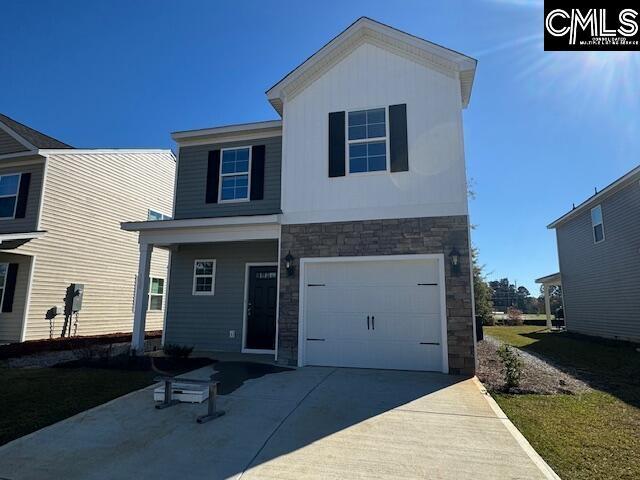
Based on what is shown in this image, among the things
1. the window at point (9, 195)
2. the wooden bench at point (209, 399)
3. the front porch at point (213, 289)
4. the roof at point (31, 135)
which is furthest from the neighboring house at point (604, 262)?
the window at point (9, 195)

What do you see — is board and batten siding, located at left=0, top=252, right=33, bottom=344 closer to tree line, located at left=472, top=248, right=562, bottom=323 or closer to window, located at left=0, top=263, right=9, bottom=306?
window, located at left=0, top=263, right=9, bottom=306

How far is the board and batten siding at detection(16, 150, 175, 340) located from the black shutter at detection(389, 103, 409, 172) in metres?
11.2

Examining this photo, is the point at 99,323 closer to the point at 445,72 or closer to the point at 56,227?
the point at 56,227

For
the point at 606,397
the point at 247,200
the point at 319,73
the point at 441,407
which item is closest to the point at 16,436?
the point at 441,407

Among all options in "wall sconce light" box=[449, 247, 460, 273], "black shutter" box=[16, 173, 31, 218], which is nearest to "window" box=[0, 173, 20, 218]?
"black shutter" box=[16, 173, 31, 218]

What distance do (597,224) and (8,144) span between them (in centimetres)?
2233

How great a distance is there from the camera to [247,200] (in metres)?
10.3

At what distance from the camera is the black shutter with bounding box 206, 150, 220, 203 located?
10.6 metres

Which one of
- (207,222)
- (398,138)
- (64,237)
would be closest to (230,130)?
(207,222)

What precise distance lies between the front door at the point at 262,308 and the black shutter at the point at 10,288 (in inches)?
311

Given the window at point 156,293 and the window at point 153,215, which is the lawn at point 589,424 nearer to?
the window at point 156,293

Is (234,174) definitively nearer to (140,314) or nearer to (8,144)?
(140,314)

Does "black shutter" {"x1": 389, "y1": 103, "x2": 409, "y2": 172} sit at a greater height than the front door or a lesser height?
greater

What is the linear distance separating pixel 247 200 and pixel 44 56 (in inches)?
301
